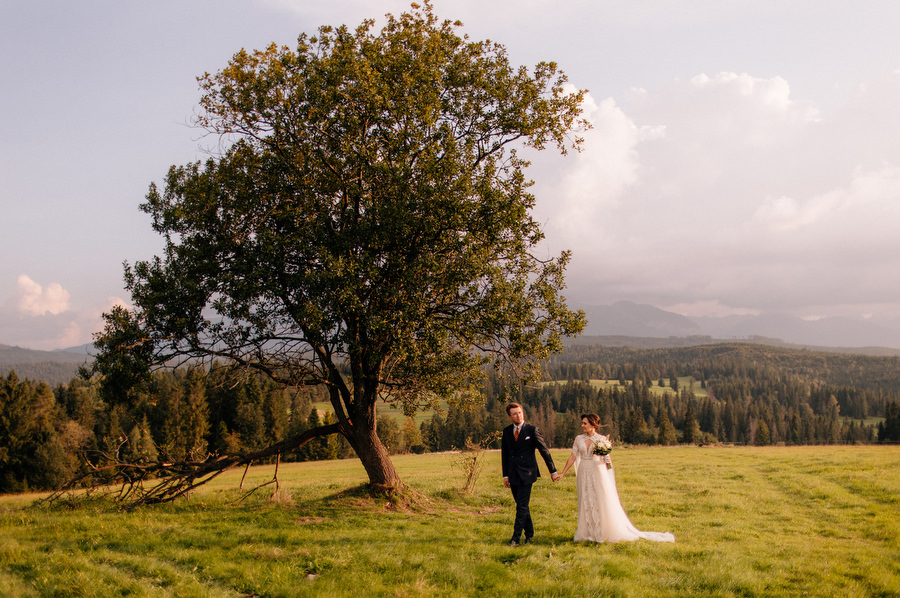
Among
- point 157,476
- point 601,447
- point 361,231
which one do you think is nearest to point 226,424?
point 157,476

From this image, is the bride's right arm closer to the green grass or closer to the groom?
the groom

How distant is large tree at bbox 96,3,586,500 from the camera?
13625 millimetres

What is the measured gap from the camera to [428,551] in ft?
34.3

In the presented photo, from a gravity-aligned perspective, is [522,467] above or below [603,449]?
below

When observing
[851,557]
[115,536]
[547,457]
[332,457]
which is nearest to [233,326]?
[115,536]

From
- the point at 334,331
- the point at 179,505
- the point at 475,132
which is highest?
the point at 475,132

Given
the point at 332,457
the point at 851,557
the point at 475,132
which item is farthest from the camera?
the point at 332,457

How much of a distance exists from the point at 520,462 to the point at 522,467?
113 millimetres

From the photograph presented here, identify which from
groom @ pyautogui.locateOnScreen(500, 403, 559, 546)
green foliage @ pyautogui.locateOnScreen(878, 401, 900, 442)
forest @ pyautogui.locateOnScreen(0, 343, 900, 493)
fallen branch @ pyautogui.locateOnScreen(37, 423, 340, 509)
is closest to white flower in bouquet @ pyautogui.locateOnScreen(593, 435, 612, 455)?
groom @ pyautogui.locateOnScreen(500, 403, 559, 546)

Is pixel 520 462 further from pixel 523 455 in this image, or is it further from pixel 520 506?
pixel 520 506

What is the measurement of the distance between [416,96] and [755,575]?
1316 centimetres

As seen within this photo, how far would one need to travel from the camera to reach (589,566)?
9328 millimetres

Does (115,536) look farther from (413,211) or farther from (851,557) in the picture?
(851,557)

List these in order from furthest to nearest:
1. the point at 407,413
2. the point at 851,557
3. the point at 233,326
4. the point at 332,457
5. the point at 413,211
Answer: the point at 332,457
the point at 407,413
the point at 233,326
the point at 413,211
the point at 851,557
